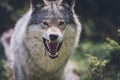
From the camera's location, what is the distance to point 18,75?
1088cm

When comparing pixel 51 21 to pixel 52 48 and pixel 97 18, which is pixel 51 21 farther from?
pixel 97 18

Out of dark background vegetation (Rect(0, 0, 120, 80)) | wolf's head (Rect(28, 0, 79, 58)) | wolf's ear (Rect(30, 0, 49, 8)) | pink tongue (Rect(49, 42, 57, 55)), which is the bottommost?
pink tongue (Rect(49, 42, 57, 55))

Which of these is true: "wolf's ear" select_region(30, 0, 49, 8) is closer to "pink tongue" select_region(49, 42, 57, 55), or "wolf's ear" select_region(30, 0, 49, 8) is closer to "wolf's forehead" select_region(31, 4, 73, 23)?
"wolf's forehead" select_region(31, 4, 73, 23)

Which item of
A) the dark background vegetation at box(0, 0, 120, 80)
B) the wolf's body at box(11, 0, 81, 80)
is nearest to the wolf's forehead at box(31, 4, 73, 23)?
the wolf's body at box(11, 0, 81, 80)

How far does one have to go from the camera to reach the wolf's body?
1000 centimetres

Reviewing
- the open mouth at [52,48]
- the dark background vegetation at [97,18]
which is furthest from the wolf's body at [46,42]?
the dark background vegetation at [97,18]

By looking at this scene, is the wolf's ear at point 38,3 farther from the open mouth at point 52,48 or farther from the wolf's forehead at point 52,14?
the open mouth at point 52,48

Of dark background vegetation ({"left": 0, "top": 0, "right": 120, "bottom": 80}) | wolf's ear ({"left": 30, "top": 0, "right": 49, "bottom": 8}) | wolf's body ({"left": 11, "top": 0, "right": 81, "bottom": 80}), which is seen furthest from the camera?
dark background vegetation ({"left": 0, "top": 0, "right": 120, "bottom": 80})

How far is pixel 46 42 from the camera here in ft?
33.0

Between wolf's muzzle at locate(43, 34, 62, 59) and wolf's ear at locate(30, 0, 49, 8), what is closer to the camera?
wolf's muzzle at locate(43, 34, 62, 59)

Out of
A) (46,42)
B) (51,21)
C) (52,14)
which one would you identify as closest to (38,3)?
(52,14)

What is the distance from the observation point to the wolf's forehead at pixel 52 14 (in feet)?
33.1

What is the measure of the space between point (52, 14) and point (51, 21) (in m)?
0.15

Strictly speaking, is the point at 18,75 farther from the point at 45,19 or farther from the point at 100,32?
the point at 100,32
